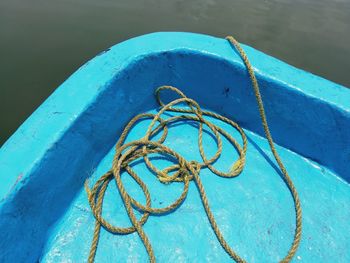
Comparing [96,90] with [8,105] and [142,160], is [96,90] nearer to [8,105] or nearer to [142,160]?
[142,160]

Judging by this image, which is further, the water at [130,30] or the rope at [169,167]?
the water at [130,30]

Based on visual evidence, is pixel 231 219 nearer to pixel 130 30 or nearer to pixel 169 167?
pixel 169 167

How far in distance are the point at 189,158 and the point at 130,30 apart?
3460 mm

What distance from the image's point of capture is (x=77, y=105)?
54.6 inches

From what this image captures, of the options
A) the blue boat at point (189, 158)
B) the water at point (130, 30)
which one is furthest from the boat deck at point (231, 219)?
the water at point (130, 30)

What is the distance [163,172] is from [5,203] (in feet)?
2.35

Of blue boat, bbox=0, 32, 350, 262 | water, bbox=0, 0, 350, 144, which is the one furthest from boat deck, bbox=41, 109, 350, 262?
water, bbox=0, 0, 350, 144

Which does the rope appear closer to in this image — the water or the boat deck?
the boat deck

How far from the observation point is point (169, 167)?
1586 mm

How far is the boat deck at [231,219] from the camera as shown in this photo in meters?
1.33

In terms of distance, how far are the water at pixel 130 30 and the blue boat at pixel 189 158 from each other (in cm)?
175

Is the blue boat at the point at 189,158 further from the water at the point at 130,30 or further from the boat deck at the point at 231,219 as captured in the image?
the water at the point at 130,30

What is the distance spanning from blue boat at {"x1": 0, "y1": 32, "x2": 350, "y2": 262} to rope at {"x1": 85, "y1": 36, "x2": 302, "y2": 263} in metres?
0.04

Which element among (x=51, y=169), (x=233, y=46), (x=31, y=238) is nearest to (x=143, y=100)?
(x=233, y=46)
